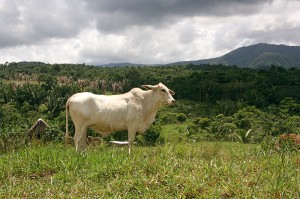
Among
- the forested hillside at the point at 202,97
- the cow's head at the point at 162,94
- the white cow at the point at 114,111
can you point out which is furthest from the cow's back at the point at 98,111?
the forested hillside at the point at 202,97

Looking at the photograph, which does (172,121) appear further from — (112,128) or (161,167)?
(161,167)

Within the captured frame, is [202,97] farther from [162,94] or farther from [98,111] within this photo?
[98,111]

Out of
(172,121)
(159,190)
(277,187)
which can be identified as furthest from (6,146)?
(172,121)

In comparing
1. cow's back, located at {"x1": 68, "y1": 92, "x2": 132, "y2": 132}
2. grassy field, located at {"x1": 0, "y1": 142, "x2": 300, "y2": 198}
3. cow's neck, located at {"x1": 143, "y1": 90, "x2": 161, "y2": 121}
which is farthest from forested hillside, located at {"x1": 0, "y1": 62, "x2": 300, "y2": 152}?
grassy field, located at {"x1": 0, "y1": 142, "x2": 300, "y2": 198}

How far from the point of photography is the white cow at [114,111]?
9.61 meters

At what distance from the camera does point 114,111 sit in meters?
9.89

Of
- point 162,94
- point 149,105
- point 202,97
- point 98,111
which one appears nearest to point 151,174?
point 98,111

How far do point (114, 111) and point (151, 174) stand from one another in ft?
14.7

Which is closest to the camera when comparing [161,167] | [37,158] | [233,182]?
[233,182]

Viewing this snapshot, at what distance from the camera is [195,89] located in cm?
8562

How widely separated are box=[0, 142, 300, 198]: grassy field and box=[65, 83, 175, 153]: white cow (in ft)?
8.32

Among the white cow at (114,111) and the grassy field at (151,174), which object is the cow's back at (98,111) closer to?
the white cow at (114,111)

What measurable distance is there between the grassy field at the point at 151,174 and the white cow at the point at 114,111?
2.54 m

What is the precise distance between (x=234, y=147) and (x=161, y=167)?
266cm
